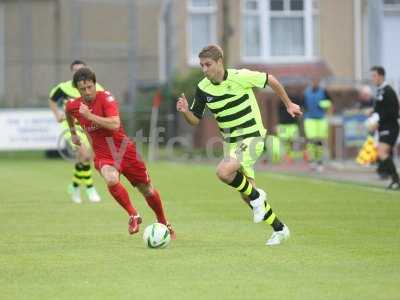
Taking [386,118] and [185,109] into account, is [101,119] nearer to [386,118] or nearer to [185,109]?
[185,109]

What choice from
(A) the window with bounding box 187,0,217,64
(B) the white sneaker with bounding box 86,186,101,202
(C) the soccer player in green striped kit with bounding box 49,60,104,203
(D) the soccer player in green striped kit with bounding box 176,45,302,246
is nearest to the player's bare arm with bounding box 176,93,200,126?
(D) the soccer player in green striped kit with bounding box 176,45,302,246

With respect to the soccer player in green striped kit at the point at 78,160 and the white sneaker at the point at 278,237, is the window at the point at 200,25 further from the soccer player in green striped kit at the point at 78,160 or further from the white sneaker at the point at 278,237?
the white sneaker at the point at 278,237

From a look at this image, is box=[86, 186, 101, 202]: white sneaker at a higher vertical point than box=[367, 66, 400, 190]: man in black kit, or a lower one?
lower

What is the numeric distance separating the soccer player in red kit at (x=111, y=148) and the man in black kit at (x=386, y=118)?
8.23 metres

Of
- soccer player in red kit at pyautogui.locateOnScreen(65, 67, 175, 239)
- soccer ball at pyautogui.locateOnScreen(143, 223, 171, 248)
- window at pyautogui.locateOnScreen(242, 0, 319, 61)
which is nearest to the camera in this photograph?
soccer ball at pyautogui.locateOnScreen(143, 223, 171, 248)

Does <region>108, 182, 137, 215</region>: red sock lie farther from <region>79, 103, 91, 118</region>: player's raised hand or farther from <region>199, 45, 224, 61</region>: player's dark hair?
<region>199, 45, 224, 61</region>: player's dark hair

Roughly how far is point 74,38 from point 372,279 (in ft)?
89.7

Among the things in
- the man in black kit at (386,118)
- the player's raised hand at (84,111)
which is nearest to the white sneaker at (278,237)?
the player's raised hand at (84,111)

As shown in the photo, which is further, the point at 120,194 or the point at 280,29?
the point at 280,29

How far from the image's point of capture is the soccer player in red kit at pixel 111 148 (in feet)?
39.9

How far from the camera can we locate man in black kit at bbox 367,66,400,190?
64.8 ft

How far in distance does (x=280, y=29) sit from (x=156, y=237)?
2845 centimetres

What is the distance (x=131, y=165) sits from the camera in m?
12.3

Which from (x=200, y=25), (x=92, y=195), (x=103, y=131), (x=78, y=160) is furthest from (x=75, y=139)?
(x=200, y=25)
